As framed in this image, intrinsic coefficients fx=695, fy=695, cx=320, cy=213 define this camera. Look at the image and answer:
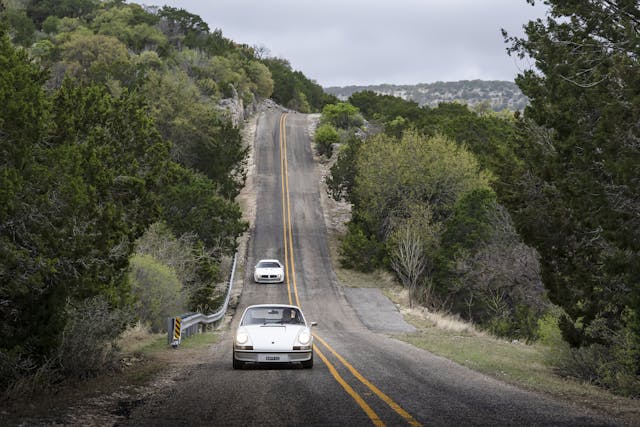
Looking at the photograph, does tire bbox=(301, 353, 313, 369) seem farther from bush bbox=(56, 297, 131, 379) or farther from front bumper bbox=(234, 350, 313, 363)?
bush bbox=(56, 297, 131, 379)

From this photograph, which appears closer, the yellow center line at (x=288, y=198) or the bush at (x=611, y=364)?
the bush at (x=611, y=364)

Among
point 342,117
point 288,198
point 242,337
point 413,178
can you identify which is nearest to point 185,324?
point 242,337

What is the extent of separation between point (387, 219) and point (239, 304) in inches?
621

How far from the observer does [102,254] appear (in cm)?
1402

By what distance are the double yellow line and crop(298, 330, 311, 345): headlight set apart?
0.80 meters

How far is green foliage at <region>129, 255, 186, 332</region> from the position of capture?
25062mm

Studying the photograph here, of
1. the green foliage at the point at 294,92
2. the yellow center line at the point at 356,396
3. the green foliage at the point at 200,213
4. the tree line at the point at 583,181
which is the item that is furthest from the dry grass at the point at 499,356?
the green foliage at the point at 294,92

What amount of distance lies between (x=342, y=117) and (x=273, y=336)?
269 feet

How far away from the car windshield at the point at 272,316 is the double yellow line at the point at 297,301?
1336 millimetres

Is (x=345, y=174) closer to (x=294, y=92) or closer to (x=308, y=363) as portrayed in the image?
(x=308, y=363)

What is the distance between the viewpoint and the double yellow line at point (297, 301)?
945 centimetres

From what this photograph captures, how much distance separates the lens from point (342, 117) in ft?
313

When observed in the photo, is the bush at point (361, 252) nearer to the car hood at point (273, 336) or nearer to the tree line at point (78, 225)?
the tree line at point (78, 225)

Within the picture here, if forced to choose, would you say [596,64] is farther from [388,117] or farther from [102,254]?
[388,117]
